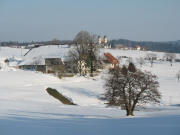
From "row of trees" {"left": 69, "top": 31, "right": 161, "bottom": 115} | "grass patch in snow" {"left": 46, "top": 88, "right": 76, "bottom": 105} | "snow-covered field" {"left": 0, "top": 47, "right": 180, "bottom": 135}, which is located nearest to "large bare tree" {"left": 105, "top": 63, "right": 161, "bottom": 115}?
"row of trees" {"left": 69, "top": 31, "right": 161, "bottom": 115}

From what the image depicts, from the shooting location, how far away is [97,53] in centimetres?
5778

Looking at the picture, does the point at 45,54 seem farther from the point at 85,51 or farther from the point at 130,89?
the point at 130,89

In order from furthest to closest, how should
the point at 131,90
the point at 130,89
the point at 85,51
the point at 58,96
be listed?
the point at 85,51 < the point at 58,96 < the point at 131,90 < the point at 130,89

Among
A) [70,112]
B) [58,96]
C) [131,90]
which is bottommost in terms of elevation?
[58,96]

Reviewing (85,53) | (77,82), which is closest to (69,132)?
(77,82)

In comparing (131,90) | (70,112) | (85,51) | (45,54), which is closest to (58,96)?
(70,112)

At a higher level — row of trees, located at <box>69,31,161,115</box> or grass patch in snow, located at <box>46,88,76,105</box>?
row of trees, located at <box>69,31,161,115</box>

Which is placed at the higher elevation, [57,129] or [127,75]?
[127,75]

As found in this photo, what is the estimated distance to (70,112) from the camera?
68.5 feet

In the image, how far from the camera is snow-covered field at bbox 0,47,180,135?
11.7m

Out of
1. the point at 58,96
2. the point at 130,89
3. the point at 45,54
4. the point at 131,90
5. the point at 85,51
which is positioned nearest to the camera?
the point at 130,89

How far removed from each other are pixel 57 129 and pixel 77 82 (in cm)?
3594

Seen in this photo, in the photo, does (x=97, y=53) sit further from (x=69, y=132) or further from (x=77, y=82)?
(x=69, y=132)

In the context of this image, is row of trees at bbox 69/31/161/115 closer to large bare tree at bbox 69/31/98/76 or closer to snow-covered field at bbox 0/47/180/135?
A: snow-covered field at bbox 0/47/180/135
